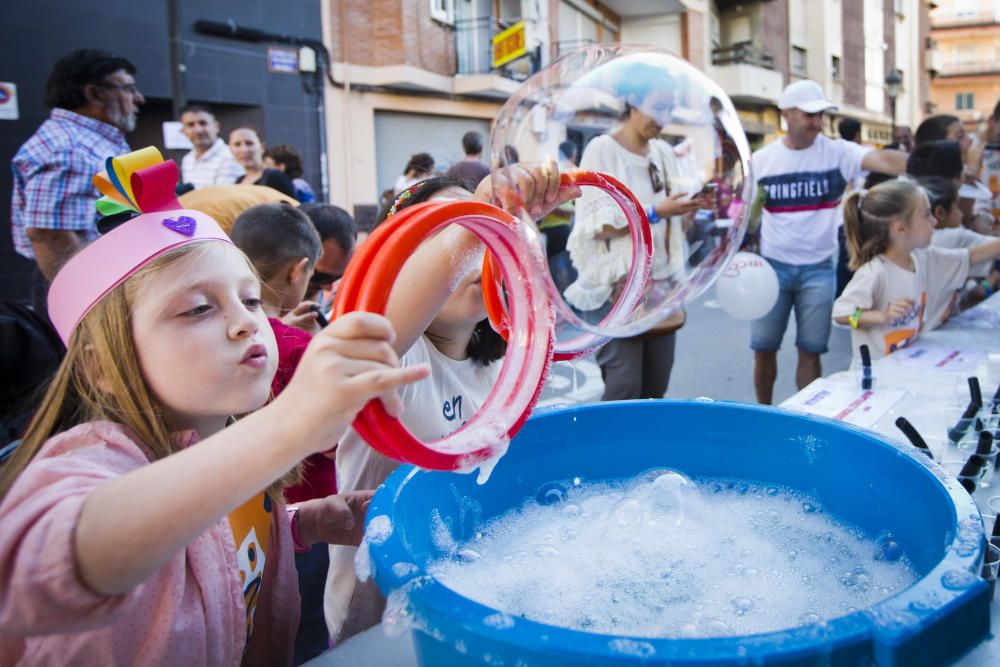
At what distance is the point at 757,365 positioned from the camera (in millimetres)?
3918

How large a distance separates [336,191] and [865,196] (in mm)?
8640

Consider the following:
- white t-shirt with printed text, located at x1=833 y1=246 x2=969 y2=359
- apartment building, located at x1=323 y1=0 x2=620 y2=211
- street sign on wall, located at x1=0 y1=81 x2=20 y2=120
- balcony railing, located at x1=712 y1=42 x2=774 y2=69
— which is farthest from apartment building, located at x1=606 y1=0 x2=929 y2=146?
white t-shirt with printed text, located at x1=833 y1=246 x2=969 y2=359

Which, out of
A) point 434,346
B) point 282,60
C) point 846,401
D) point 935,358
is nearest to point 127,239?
point 434,346

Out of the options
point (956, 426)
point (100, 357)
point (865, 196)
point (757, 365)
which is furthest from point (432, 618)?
point (757, 365)

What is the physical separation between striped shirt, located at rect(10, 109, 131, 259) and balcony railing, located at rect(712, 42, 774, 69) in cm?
1940

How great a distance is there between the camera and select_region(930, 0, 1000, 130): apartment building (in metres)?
39.8

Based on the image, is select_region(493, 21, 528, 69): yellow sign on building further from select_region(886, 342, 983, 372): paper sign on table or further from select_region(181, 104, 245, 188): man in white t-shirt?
select_region(886, 342, 983, 372): paper sign on table

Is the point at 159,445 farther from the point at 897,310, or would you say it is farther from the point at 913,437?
the point at 897,310

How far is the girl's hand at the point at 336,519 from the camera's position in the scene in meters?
1.31

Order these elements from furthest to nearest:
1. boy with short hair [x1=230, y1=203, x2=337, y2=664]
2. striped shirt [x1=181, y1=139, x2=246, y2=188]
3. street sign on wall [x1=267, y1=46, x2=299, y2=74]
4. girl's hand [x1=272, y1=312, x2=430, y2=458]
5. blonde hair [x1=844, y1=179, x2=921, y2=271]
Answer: street sign on wall [x1=267, y1=46, x2=299, y2=74] → striped shirt [x1=181, y1=139, x2=246, y2=188] → blonde hair [x1=844, y1=179, x2=921, y2=271] → boy with short hair [x1=230, y1=203, x2=337, y2=664] → girl's hand [x1=272, y1=312, x2=430, y2=458]

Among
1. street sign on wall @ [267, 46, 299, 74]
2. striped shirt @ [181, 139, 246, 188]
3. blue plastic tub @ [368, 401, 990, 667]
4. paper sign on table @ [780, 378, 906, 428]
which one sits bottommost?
paper sign on table @ [780, 378, 906, 428]

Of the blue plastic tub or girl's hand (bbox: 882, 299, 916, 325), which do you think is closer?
the blue plastic tub

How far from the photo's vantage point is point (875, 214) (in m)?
3.17

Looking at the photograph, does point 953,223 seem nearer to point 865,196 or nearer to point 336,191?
point 865,196
